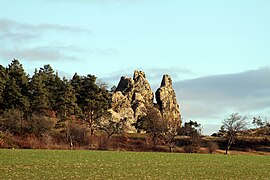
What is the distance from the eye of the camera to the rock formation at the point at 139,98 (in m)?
139

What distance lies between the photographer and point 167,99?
491 feet

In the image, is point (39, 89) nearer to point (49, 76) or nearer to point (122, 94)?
point (49, 76)

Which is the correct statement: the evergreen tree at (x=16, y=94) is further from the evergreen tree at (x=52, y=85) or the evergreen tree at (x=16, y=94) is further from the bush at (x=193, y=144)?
the bush at (x=193, y=144)

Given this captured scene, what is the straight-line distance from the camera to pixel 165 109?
483ft

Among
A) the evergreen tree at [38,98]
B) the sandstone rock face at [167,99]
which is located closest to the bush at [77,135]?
the evergreen tree at [38,98]

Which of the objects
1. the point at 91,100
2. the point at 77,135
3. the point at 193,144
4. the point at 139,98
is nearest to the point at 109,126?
the point at 91,100

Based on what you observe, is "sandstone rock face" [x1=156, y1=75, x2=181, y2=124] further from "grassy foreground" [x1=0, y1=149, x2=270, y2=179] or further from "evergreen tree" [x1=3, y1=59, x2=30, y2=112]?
"grassy foreground" [x1=0, y1=149, x2=270, y2=179]

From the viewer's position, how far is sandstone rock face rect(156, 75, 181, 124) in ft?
484

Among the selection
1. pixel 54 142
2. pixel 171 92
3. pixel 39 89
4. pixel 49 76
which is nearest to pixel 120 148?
pixel 54 142

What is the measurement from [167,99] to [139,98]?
951cm

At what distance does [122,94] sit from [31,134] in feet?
177

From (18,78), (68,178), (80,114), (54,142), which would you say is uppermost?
(18,78)

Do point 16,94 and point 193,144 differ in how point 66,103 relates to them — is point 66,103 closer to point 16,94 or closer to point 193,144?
point 16,94

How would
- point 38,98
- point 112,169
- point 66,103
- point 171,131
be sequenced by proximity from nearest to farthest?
point 112,169, point 38,98, point 171,131, point 66,103
